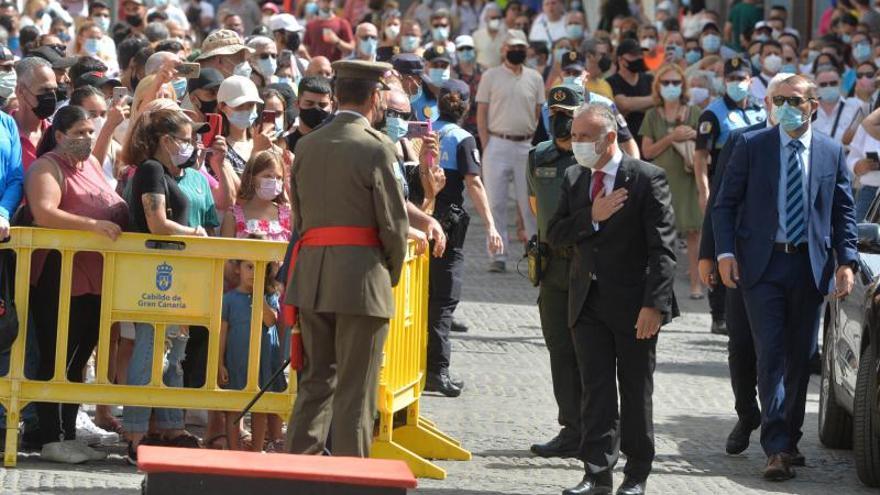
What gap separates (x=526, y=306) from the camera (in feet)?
60.0

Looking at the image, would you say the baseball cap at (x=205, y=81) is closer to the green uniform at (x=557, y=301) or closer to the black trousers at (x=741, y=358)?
the green uniform at (x=557, y=301)

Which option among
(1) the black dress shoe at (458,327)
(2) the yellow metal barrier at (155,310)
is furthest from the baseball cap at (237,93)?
(1) the black dress shoe at (458,327)

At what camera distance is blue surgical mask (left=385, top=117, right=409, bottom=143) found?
12.3 m

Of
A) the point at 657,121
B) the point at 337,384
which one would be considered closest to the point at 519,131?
the point at 657,121

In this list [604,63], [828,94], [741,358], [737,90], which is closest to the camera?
[741,358]

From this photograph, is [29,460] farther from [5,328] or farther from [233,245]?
[233,245]

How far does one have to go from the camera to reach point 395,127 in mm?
12359

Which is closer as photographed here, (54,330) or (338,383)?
(338,383)

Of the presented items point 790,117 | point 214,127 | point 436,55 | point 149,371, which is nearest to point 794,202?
point 790,117

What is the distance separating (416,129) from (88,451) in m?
3.10

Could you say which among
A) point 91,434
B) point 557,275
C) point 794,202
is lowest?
point 91,434

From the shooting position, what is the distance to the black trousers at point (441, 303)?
540 inches

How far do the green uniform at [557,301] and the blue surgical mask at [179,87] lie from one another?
2683mm

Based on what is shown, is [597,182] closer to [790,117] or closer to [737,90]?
[790,117]
